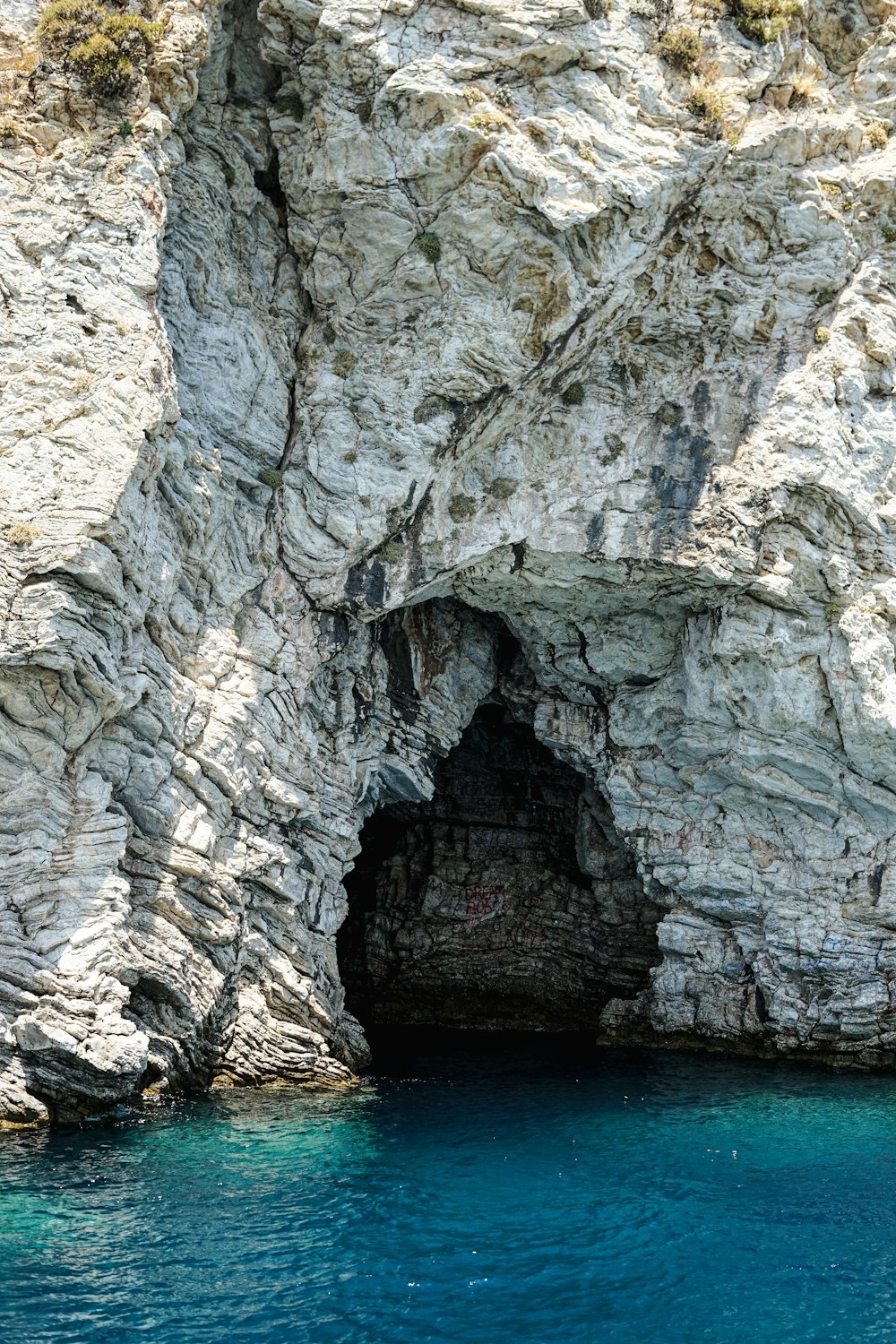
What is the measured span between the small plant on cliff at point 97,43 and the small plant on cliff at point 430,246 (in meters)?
7.07

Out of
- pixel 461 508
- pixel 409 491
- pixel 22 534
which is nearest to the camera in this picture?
pixel 22 534

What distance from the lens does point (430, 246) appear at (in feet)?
85.9

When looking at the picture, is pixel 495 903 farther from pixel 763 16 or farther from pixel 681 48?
pixel 763 16

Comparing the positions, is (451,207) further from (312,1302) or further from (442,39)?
(312,1302)

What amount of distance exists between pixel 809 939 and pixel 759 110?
2182 centimetres

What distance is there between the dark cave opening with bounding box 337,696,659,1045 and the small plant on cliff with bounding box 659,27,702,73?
1929 cm

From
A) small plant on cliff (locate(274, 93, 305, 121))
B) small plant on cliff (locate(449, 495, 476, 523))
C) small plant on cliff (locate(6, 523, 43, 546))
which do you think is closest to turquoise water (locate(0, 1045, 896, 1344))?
small plant on cliff (locate(6, 523, 43, 546))

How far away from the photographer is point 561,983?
1499 inches

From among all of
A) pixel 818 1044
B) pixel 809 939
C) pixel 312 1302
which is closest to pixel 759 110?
pixel 809 939

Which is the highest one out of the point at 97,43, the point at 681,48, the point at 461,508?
the point at 681,48

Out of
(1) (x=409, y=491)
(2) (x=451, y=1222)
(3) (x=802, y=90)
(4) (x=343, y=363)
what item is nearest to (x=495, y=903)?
(1) (x=409, y=491)

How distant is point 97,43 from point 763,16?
15816 mm

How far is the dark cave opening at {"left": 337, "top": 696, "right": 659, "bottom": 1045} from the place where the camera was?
37.2m

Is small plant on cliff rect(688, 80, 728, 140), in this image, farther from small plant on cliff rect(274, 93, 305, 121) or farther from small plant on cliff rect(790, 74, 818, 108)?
small plant on cliff rect(274, 93, 305, 121)
